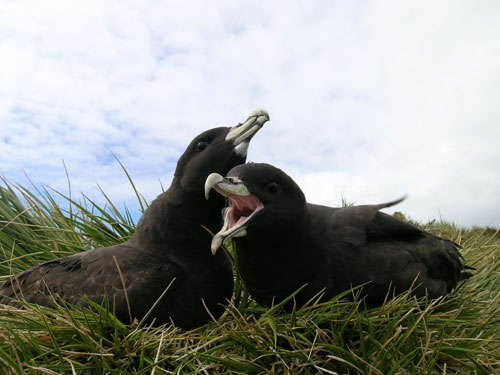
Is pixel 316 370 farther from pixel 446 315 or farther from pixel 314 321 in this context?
pixel 446 315

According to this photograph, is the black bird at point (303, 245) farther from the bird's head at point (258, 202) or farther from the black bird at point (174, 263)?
the black bird at point (174, 263)

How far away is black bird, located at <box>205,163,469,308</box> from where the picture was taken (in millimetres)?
3193

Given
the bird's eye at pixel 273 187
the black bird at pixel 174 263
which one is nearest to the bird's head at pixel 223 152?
the black bird at pixel 174 263

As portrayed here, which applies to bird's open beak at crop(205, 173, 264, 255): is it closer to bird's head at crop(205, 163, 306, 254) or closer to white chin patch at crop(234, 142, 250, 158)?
bird's head at crop(205, 163, 306, 254)

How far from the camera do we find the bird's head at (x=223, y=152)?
146 inches

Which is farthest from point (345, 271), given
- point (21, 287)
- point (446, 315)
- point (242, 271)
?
point (21, 287)

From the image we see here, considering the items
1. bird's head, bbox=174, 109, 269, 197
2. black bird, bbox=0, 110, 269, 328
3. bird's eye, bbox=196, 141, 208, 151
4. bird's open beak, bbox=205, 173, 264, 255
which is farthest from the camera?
bird's eye, bbox=196, 141, 208, 151

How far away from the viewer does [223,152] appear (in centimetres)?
371

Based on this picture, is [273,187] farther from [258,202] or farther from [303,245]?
[303,245]

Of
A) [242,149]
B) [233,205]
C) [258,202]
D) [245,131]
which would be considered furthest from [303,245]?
[245,131]

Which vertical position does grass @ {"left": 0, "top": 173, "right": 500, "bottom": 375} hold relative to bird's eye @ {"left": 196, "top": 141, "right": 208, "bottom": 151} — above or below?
below

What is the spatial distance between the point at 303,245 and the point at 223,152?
105 centimetres

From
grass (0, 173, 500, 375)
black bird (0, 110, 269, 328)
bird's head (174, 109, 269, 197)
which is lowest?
grass (0, 173, 500, 375)

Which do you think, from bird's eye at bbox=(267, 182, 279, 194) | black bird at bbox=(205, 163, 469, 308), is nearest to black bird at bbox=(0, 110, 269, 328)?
black bird at bbox=(205, 163, 469, 308)
